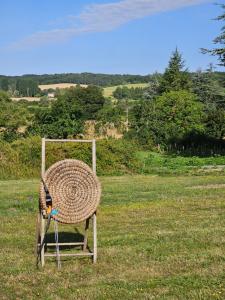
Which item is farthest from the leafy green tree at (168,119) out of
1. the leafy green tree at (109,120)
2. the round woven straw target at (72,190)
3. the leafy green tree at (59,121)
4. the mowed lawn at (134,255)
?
the round woven straw target at (72,190)

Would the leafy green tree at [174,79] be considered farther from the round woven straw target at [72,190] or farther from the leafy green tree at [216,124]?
the round woven straw target at [72,190]

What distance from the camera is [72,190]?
30.6 ft

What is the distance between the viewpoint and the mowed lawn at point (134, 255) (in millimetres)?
7473

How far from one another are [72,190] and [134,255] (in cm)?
162

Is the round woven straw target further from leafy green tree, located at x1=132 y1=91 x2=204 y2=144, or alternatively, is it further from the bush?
leafy green tree, located at x1=132 y1=91 x2=204 y2=144

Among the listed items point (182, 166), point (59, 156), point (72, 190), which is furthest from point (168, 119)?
point (72, 190)

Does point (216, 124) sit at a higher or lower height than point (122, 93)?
lower

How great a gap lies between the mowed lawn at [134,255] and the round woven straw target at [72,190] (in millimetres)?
856

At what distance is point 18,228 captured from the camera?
1307cm

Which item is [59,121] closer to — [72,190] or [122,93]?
[72,190]

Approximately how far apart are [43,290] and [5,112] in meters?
40.3

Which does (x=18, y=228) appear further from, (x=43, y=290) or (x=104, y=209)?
(x=43, y=290)

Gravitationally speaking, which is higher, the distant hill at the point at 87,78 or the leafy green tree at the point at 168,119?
the distant hill at the point at 87,78

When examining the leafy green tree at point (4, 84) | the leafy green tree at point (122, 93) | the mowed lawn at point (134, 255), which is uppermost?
the leafy green tree at point (4, 84)
